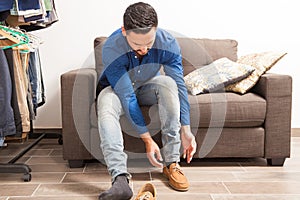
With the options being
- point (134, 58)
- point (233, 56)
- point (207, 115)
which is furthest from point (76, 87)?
point (233, 56)

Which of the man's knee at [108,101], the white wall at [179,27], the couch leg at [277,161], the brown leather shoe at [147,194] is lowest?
the couch leg at [277,161]

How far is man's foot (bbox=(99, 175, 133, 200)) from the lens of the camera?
59.5 inches

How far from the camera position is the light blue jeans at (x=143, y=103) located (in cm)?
163

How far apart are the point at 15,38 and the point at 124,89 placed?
24.0 inches

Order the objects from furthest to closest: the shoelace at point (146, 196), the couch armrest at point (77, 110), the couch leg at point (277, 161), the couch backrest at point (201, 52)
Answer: the couch backrest at point (201, 52), the couch leg at point (277, 161), the couch armrest at point (77, 110), the shoelace at point (146, 196)

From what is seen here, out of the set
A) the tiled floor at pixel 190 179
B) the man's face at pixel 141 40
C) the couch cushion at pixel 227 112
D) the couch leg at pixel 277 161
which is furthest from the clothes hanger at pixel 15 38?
the couch leg at pixel 277 161

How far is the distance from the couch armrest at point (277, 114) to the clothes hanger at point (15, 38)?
130 cm

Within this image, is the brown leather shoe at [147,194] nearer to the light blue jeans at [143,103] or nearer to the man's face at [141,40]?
the light blue jeans at [143,103]

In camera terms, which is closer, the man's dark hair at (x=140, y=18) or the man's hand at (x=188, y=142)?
the man's dark hair at (x=140, y=18)

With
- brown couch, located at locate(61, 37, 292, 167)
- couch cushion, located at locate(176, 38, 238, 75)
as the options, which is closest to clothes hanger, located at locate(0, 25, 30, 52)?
brown couch, located at locate(61, 37, 292, 167)

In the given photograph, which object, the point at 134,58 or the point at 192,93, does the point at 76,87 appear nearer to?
the point at 134,58

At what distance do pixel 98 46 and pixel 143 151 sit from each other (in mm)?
807

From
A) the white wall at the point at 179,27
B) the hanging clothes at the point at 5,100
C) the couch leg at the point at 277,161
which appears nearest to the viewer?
the hanging clothes at the point at 5,100

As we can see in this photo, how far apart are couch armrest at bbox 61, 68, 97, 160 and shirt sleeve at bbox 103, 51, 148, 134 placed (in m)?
0.24
